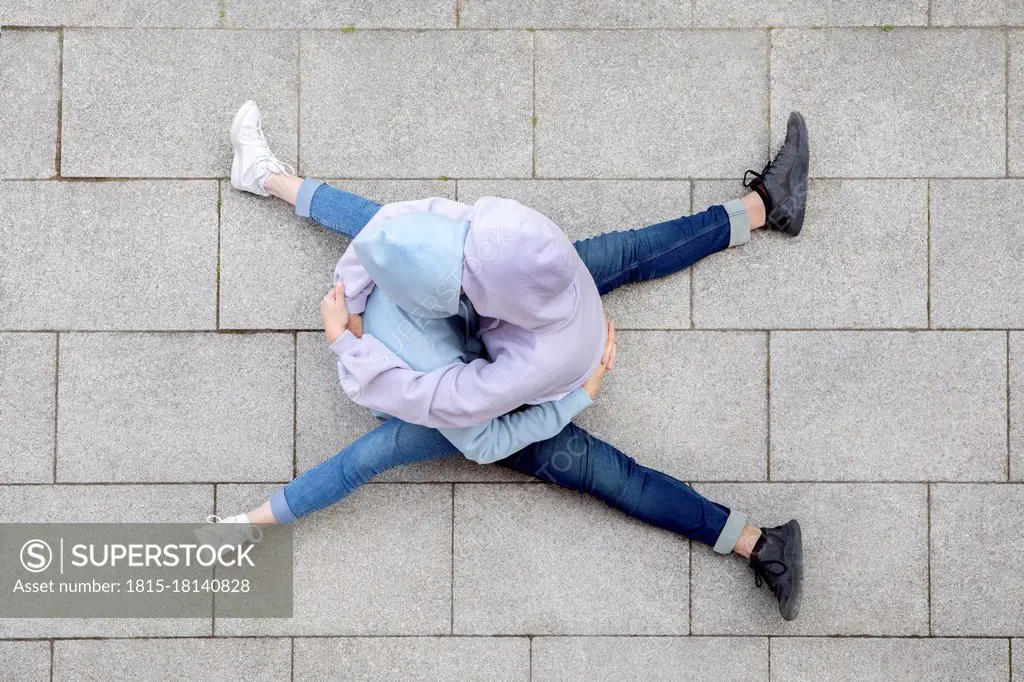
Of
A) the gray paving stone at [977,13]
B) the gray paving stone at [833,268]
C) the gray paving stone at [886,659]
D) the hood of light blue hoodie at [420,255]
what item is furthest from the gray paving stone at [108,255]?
the gray paving stone at [977,13]

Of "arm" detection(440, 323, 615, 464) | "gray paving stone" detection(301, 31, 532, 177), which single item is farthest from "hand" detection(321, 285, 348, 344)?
"gray paving stone" detection(301, 31, 532, 177)

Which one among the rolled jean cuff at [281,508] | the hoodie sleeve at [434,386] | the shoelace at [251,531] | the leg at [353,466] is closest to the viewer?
the hoodie sleeve at [434,386]

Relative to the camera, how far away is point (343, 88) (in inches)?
153

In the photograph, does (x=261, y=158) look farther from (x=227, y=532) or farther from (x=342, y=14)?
(x=227, y=532)

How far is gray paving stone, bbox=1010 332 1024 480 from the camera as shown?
12.7 feet

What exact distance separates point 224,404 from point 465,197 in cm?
142

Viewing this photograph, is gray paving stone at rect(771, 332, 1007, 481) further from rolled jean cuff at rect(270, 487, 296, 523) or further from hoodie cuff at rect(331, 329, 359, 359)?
rolled jean cuff at rect(270, 487, 296, 523)

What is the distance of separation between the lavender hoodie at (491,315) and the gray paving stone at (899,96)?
1597 millimetres

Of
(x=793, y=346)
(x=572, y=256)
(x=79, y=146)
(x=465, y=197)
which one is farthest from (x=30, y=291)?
(x=793, y=346)

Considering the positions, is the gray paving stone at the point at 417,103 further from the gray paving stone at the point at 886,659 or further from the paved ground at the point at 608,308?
the gray paving stone at the point at 886,659

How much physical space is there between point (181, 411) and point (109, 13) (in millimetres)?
1815

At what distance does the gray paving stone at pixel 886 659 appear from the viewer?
12.7 feet

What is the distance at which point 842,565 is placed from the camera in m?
3.88

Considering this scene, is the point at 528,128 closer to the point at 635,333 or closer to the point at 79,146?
the point at 635,333
